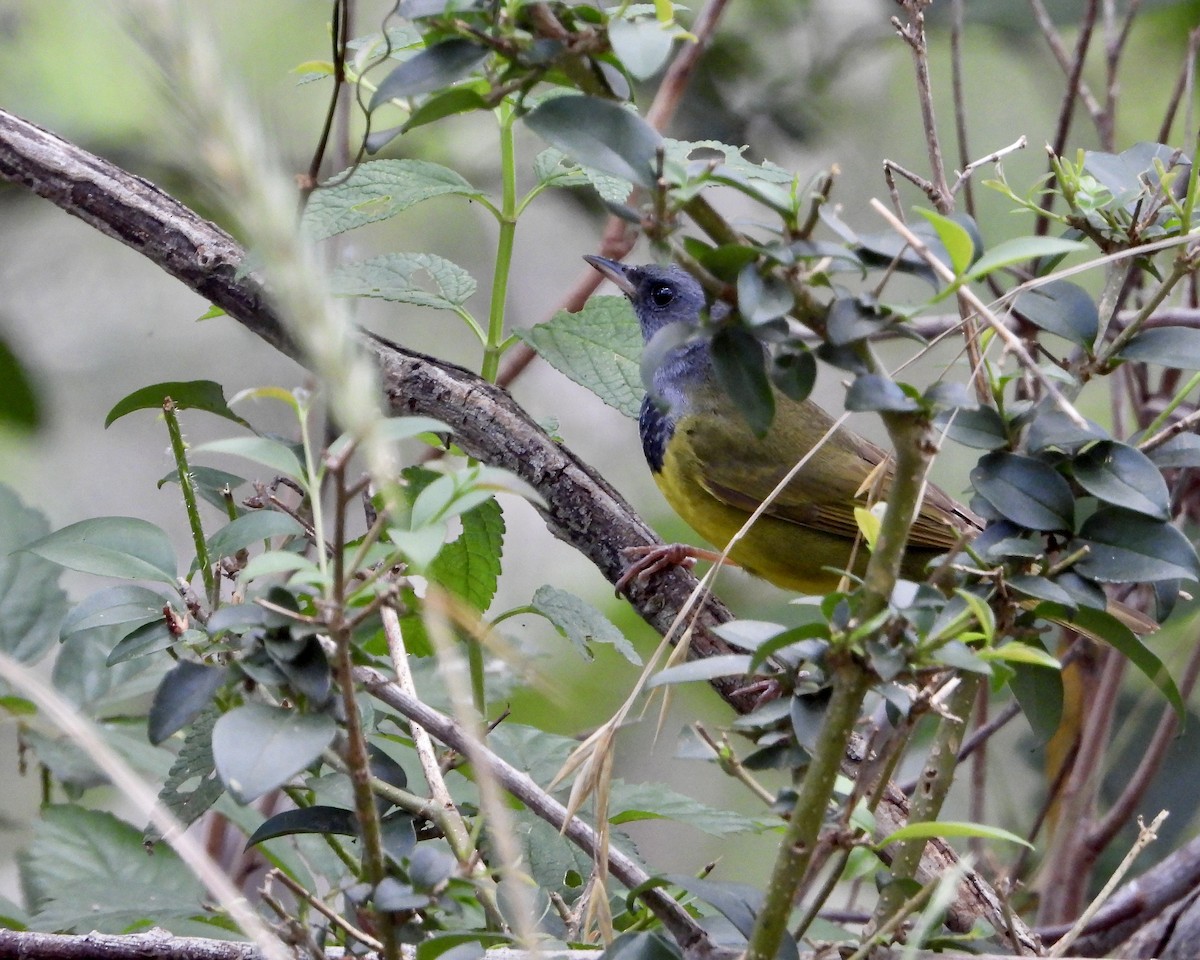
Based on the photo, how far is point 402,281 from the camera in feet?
6.37

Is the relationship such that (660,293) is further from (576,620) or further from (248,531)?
(248,531)

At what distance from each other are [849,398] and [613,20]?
35cm

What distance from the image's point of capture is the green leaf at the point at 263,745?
898 millimetres

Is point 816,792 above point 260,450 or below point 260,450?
below

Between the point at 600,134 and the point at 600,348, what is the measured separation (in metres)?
1.08

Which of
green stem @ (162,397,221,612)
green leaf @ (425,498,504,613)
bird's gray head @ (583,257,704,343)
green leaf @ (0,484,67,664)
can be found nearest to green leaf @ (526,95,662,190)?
green stem @ (162,397,221,612)

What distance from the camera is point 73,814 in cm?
212

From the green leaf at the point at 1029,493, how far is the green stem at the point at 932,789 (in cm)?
18

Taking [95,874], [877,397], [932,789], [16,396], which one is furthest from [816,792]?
[16,396]

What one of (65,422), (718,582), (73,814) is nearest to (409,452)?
(73,814)

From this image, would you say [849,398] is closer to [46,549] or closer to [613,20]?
[613,20]

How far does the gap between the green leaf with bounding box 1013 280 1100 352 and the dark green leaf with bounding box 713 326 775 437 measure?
1.42 feet

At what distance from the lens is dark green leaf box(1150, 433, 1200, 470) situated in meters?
1.33

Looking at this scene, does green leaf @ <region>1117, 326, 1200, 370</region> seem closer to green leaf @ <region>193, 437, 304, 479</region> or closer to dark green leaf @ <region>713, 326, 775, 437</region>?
dark green leaf @ <region>713, 326, 775, 437</region>
